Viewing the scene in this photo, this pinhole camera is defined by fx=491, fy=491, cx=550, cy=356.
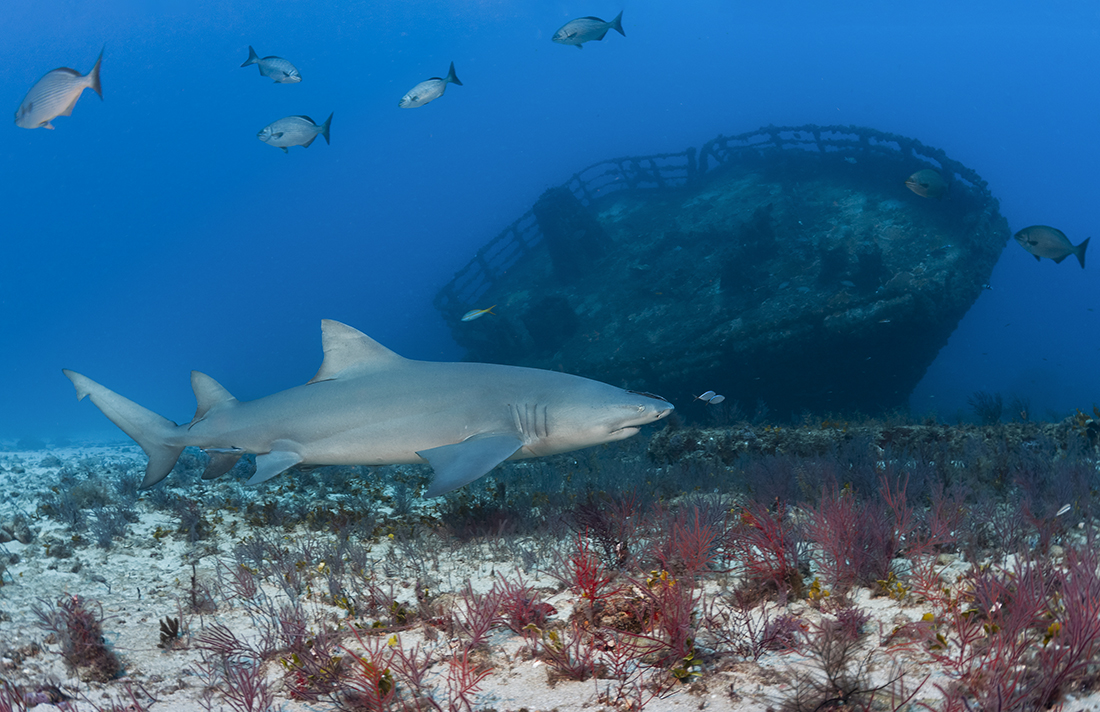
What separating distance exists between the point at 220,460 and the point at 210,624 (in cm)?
267

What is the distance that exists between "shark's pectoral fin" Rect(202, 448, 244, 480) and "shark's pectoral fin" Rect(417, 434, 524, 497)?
102 inches

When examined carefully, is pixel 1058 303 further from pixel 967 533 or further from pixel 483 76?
pixel 967 533

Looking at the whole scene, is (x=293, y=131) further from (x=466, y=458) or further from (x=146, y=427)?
(x=466, y=458)

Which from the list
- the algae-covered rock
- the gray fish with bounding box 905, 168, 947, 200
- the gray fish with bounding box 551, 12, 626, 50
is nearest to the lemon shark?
the gray fish with bounding box 905, 168, 947, 200

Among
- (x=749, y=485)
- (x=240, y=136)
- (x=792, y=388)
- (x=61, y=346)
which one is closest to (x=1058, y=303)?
(x=792, y=388)

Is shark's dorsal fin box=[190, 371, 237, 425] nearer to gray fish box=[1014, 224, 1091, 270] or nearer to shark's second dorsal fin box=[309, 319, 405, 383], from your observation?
shark's second dorsal fin box=[309, 319, 405, 383]

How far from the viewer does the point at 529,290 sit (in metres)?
26.1

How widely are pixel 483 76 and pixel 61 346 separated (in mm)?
169869

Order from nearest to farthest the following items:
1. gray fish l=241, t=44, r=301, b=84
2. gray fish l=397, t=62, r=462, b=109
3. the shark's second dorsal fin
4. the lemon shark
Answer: the lemon shark, the shark's second dorsal fin, gray fish l=397, t=62, r=462, b=109, gray fish l=241, t=44, r=301, b=84

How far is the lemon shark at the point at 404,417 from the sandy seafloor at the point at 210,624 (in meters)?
0.94

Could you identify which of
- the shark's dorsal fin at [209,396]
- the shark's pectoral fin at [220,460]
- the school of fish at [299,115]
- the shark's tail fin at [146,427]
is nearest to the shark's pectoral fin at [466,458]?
the shark's pectoral fin at [220,460]

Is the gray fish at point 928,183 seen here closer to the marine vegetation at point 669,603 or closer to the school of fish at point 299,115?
the school of fish at point 299,115

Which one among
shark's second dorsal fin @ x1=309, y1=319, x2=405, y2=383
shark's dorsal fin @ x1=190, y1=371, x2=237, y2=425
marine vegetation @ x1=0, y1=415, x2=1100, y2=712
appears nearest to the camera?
marine vegetation @ x1=0, y1=415, x2=1100, y2=712

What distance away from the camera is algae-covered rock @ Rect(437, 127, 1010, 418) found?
15.9 m
